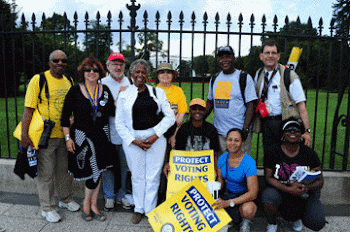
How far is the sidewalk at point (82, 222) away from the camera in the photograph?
331cm

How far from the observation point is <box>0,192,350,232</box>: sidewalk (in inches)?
130

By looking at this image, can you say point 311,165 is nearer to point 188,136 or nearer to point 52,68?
point 188,136

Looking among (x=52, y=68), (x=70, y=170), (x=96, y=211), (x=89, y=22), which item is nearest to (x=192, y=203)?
(x=96, y=211)

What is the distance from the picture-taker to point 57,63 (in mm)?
3430

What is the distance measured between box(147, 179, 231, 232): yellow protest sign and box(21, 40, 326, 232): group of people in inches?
5.3

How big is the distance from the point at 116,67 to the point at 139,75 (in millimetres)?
477

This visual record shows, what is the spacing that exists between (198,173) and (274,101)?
4.27 ft

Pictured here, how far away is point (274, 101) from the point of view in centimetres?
347

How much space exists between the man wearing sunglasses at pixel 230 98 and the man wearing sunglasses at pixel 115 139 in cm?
125

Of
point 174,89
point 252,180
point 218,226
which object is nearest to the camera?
point 218,226

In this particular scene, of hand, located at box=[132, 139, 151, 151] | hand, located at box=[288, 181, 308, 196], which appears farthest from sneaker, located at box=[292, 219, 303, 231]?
hand, located at box=[132, 139, 151, 151]

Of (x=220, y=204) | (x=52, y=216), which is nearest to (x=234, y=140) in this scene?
(x=220, y=204)

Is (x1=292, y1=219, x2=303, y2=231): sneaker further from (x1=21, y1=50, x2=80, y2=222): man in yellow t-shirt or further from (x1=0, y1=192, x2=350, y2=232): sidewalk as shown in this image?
(x1=21, y1=50, x2=80, y2=222): man in yellow t-shirt

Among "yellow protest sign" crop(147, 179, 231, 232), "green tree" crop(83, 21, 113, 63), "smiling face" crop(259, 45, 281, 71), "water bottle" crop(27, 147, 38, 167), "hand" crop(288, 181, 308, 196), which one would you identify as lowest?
"yellow protest sign" crop(147, 179, 231, 232)
